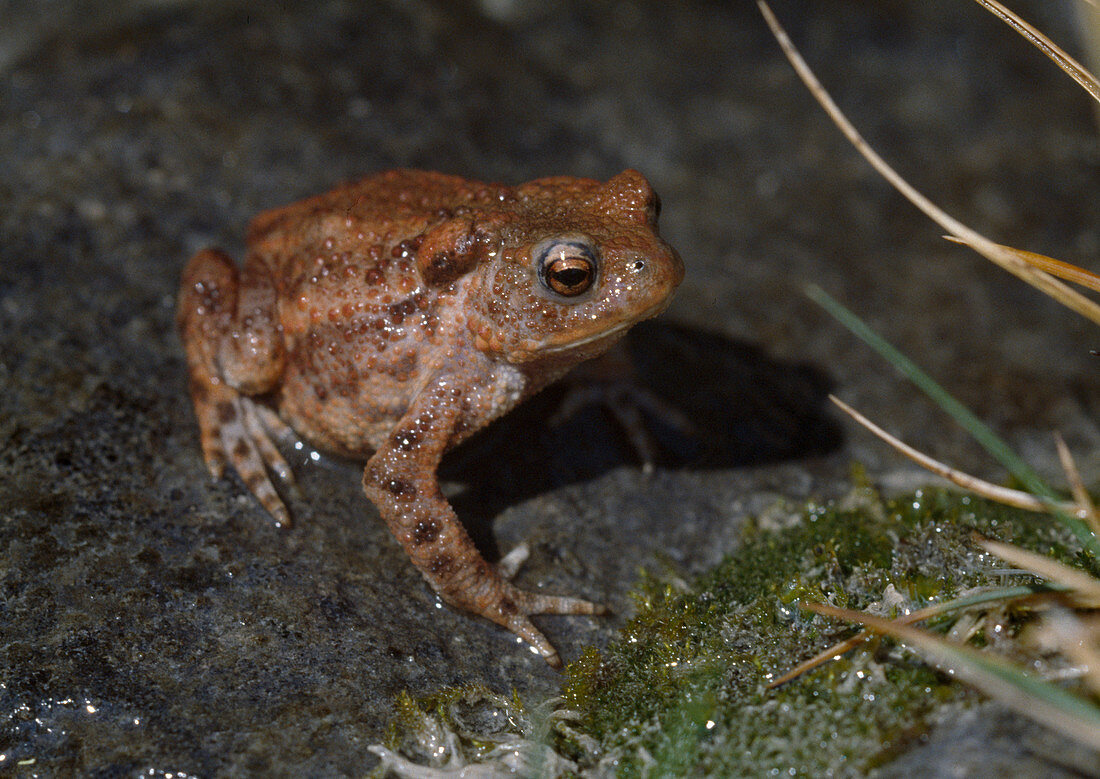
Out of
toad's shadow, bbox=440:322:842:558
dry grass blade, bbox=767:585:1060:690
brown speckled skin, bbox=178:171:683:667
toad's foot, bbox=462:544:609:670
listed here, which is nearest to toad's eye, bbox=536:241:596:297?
brown speckled skin, bbox=178:171:683:667

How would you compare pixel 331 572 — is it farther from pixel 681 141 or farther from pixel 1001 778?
pixel 681 141

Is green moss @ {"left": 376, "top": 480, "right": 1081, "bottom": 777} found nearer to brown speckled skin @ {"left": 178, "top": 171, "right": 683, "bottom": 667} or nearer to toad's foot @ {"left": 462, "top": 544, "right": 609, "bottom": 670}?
toad's foot @ {"left": 462, "top": 544, "right": 609, "bottom": 670}

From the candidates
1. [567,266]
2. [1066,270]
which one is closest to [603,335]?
[567,266]

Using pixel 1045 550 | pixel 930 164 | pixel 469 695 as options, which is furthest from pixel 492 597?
pixel 930 164

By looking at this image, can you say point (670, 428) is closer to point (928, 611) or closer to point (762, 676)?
point (762, 676)

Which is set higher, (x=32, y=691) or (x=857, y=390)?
(x=32, y=691)
